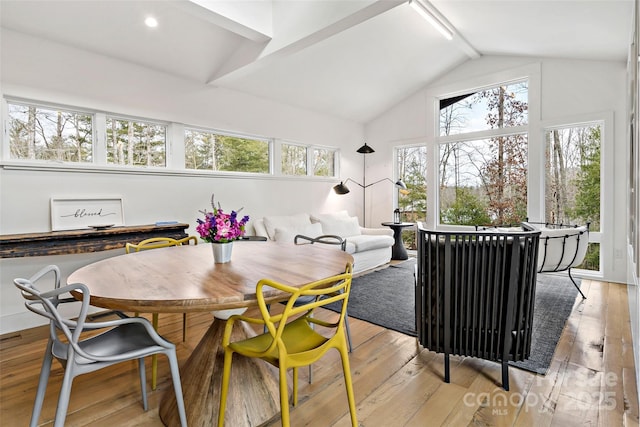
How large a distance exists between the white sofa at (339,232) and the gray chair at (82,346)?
8.79 ft

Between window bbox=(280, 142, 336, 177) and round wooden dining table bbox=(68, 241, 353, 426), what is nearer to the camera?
round wooden dining table bbox=(68, 241, 353, 426)

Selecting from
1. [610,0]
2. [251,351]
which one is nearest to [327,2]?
[610,0]

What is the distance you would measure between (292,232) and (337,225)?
1.06 m

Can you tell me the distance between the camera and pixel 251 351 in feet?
4.37

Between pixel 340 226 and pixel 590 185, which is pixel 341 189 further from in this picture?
pixel 590 185

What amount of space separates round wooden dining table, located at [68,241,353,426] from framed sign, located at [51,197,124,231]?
62.2 inches

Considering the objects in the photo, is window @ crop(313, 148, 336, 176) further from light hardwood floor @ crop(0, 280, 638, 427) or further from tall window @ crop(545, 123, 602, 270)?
light hardwood floor @ crop(0, 280, 638, 427)

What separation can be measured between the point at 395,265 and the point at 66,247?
4096 millimetres

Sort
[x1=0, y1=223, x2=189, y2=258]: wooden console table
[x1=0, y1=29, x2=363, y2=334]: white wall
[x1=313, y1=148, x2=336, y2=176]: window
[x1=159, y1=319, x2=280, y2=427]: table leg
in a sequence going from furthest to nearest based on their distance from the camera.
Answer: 1. [x1=313, y1=148, x2=336, y2=176]: window
2. [x1=0, y1=29, x2=363, y2=334]: white wall
3. [x1=0, y1=223, x2=189, y2=258]: wooden console table
4. [x1=159, y1=319, x2=280, y2=427]: table leg

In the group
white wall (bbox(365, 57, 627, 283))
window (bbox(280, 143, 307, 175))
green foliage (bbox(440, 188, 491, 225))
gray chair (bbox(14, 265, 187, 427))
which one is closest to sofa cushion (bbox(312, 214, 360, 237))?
window (bbox(280, 143, 307, 175))

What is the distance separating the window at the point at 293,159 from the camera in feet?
16.9

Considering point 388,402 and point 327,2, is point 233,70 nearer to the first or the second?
point 327,2

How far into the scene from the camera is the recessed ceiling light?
302 cm

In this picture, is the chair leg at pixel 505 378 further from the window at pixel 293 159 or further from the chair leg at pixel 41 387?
the window at pixel 293 159
